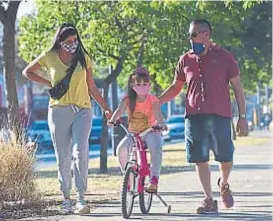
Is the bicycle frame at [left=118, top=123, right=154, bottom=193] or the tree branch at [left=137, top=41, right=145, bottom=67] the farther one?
the tree branch at [left=137, top=41, right=145, bottom=67]

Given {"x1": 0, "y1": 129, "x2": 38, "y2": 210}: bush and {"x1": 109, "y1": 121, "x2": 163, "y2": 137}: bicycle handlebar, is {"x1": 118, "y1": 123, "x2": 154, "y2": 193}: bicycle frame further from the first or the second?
{"x1": 0, "y1": 129, "x2": 38, "y2": 210}: bush

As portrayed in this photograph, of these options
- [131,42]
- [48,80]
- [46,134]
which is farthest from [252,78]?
[48,80]

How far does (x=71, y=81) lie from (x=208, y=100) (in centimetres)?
156

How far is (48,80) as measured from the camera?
958cm

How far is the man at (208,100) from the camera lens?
29.3ft

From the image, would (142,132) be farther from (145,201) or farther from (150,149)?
(145,201)

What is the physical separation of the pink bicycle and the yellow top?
0.50 meters

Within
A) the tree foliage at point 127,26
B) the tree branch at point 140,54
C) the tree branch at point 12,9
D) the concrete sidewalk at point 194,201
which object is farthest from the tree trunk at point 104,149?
the tree branch at point 12,9

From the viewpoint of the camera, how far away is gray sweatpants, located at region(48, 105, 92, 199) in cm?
918

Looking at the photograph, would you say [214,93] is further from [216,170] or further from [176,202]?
[216,170]

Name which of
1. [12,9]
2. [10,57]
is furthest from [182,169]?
[12,9]

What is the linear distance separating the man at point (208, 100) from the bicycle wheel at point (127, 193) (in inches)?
27.2

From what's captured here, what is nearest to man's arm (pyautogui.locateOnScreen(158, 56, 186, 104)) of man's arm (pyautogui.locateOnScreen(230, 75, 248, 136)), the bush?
man's arm (pyautogui.locateOnScreen(230, 75, 248, 136))

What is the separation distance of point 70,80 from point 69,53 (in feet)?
1.00
